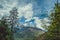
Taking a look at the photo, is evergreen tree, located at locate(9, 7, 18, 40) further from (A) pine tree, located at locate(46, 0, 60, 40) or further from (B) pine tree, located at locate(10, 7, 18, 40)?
(A) pine tree, located at locate(46, 0, 60, 40)

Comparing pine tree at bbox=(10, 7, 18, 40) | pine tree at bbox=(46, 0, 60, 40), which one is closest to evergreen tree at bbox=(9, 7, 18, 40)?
pine tree at bbox=(10, 7, 18, 40)

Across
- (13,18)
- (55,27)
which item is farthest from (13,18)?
(55,27)

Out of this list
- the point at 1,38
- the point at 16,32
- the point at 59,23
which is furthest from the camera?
the point at 16,32

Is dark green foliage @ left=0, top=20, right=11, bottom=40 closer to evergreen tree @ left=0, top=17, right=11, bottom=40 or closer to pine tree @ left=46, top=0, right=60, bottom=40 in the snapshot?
evergreen tree @ left=0, top=17, right=11, bottom=40

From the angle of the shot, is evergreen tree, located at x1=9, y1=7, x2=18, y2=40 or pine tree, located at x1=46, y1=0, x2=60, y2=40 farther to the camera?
evergreen tree, located at x1=9, y1=7, x2=18, y2=40

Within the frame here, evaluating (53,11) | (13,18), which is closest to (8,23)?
(13,18)

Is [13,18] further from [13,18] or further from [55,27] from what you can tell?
[55,27]

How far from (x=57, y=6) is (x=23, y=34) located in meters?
9.28

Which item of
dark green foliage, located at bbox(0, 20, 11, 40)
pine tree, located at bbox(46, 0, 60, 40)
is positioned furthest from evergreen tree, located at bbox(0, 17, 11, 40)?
pine tree, located at bbox(46, 0, 60, 40)

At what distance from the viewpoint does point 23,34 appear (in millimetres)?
24062

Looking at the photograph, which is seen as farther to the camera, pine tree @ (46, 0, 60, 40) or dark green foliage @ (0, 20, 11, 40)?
dark green foliage @ (0, 20, 11, 40)

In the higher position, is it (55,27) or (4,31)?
(55,27)

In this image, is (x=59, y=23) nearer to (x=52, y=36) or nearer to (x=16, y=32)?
(x=52, y=36)

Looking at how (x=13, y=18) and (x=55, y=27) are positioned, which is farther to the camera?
(x=13, y=18)
